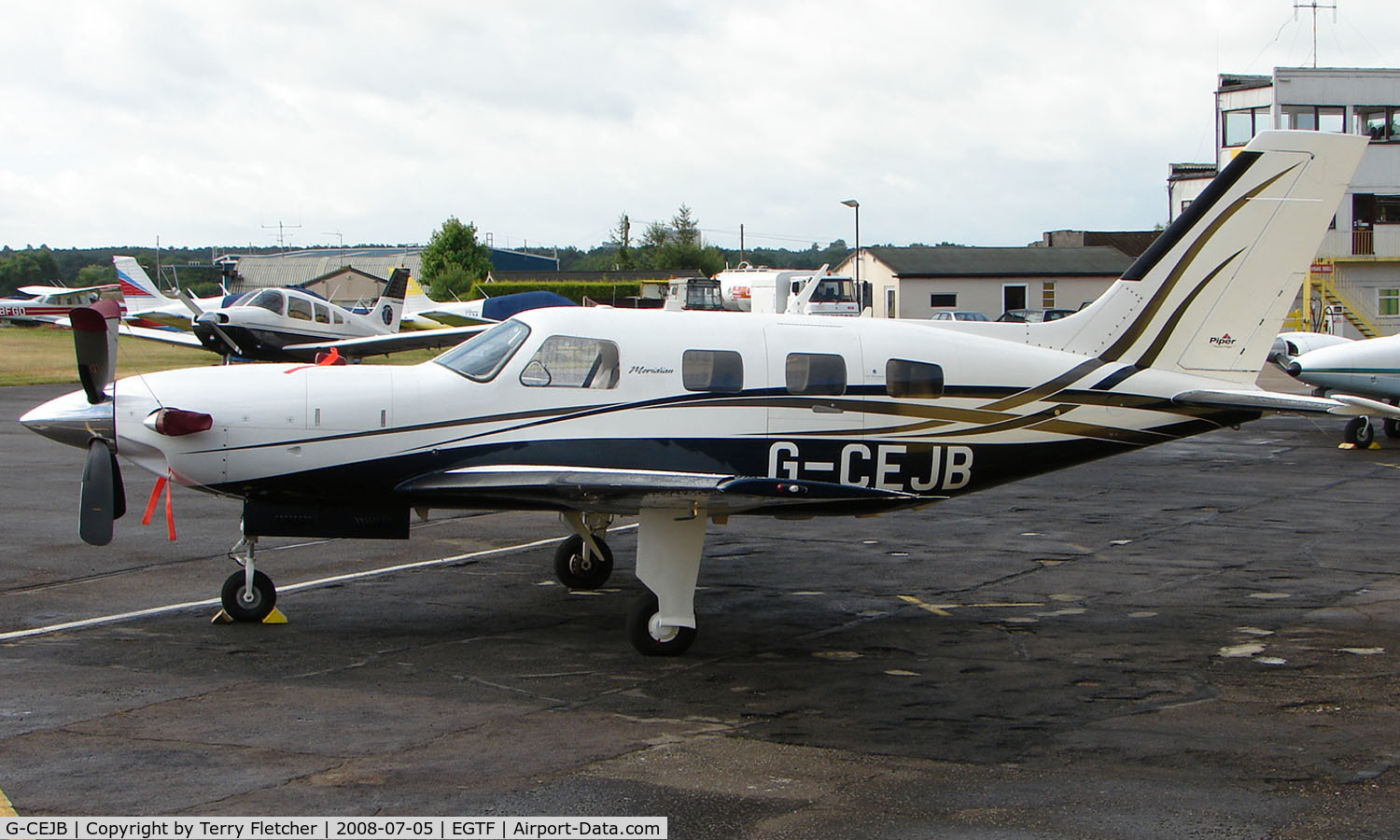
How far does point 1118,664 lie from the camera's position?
9.48 metres

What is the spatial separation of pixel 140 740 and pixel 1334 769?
7.04 m

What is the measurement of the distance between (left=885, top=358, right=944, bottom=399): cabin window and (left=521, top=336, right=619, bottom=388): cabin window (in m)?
2.40

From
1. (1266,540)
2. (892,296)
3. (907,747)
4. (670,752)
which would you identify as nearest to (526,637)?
(670,752)

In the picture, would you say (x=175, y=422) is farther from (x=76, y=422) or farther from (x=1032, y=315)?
(x=1032, y=315)

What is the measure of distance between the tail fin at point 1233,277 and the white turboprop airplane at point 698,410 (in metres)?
0.02

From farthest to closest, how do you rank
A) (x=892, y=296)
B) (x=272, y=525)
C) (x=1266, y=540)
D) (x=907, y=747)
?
(x=892, y=296), (x=1266, y=540), (x=272, y=525), (x=907, y=747)

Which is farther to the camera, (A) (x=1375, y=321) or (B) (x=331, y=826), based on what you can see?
(A) (x=1375, y=321)

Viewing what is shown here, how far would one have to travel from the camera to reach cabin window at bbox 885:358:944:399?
10.7 metres

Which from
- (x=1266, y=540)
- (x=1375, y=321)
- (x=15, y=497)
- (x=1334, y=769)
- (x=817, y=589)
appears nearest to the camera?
(x=1334, y=769)

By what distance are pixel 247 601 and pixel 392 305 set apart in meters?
33.2

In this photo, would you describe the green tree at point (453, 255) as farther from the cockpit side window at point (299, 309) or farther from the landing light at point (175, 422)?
the landing light at point (175, 422)

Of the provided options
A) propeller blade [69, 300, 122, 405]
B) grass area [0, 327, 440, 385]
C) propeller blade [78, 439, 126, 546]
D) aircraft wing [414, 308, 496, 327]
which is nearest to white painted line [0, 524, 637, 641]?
propeller blade [78, 439, 126, 546]

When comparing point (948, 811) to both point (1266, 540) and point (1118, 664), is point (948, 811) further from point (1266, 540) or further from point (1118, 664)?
point (1266, 540)

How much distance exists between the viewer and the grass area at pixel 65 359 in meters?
38.2
